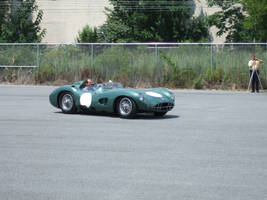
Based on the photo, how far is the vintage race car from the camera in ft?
49.5

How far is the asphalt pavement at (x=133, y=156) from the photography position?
286 inches

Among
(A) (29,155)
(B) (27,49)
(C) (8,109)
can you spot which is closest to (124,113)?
(C) (8,109)

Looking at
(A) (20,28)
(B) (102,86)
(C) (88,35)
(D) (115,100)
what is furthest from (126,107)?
(C) (88,35)

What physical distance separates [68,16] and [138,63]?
3118 centimetres

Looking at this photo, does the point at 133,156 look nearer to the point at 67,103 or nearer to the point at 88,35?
the point at 67,103

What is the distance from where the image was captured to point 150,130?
13.0 meters

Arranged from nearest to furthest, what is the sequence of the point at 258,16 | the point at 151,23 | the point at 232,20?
the point at 258,16 → the point at 232,20 → the point at 151,23

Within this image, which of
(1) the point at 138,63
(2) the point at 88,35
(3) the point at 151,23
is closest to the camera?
(1) the point at 138,63

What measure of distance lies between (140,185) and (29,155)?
285 centimetres

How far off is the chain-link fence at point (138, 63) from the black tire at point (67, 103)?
503 inches

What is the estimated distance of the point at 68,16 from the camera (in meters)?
60.3

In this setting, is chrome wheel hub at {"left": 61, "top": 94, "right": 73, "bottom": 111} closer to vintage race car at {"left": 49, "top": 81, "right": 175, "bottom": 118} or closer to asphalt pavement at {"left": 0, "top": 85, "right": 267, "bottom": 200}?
vintage race car at {"left": 49, "top": 81, "right": 175, "bottom": 118}

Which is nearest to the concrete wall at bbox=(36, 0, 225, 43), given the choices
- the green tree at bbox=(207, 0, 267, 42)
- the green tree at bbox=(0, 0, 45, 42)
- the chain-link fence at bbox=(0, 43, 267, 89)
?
the green tree at bbox=(0, 0, 45, 42)

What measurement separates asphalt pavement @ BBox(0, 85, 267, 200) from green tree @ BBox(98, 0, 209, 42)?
119 ft
